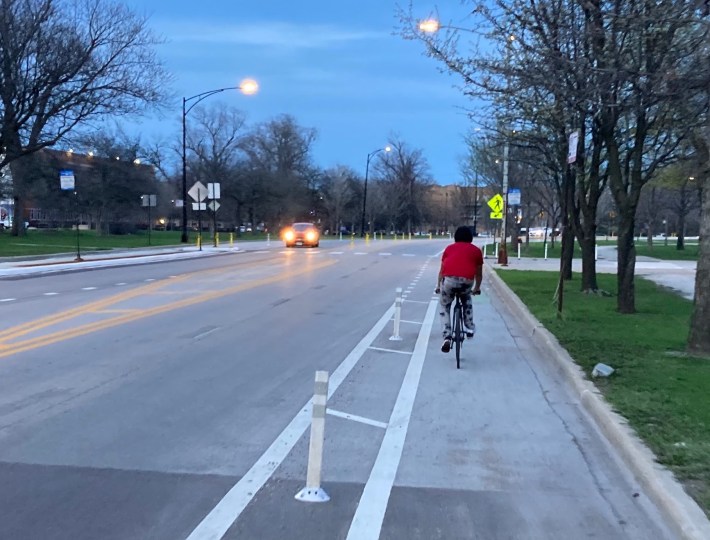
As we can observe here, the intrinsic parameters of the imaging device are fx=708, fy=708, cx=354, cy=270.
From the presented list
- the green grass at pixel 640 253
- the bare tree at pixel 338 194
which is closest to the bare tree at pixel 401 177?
the bare tree at pixel 338 194

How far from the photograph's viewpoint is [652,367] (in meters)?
8.88

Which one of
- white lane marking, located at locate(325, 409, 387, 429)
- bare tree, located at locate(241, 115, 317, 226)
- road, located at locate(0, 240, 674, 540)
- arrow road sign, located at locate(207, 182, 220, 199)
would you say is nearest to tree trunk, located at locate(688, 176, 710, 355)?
road, located at locate(0, 240, 674, 540)

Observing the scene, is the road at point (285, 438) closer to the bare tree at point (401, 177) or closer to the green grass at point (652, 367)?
the green grass at point (652, 367)

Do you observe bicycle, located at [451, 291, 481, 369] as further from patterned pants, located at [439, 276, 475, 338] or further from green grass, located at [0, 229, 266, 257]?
green grass, located at [0, 229, 266, 257]

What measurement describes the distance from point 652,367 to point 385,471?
193 inches

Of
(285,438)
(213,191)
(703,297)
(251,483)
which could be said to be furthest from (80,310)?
(213,191)

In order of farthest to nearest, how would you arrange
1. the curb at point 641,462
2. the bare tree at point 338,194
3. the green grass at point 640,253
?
the bare tree at point 338,194
the green grass at point 640,253
the curb at point 641,462

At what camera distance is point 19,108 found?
3020 cm

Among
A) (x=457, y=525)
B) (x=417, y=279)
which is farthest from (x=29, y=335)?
(x=417, y=279)

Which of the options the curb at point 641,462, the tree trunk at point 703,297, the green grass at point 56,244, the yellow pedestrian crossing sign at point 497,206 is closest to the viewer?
the curb at point 641,462

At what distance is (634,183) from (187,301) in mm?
10072

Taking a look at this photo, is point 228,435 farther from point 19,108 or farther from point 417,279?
point 19,108

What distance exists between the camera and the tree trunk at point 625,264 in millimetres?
14109

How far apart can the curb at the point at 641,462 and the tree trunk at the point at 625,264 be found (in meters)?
4.85
